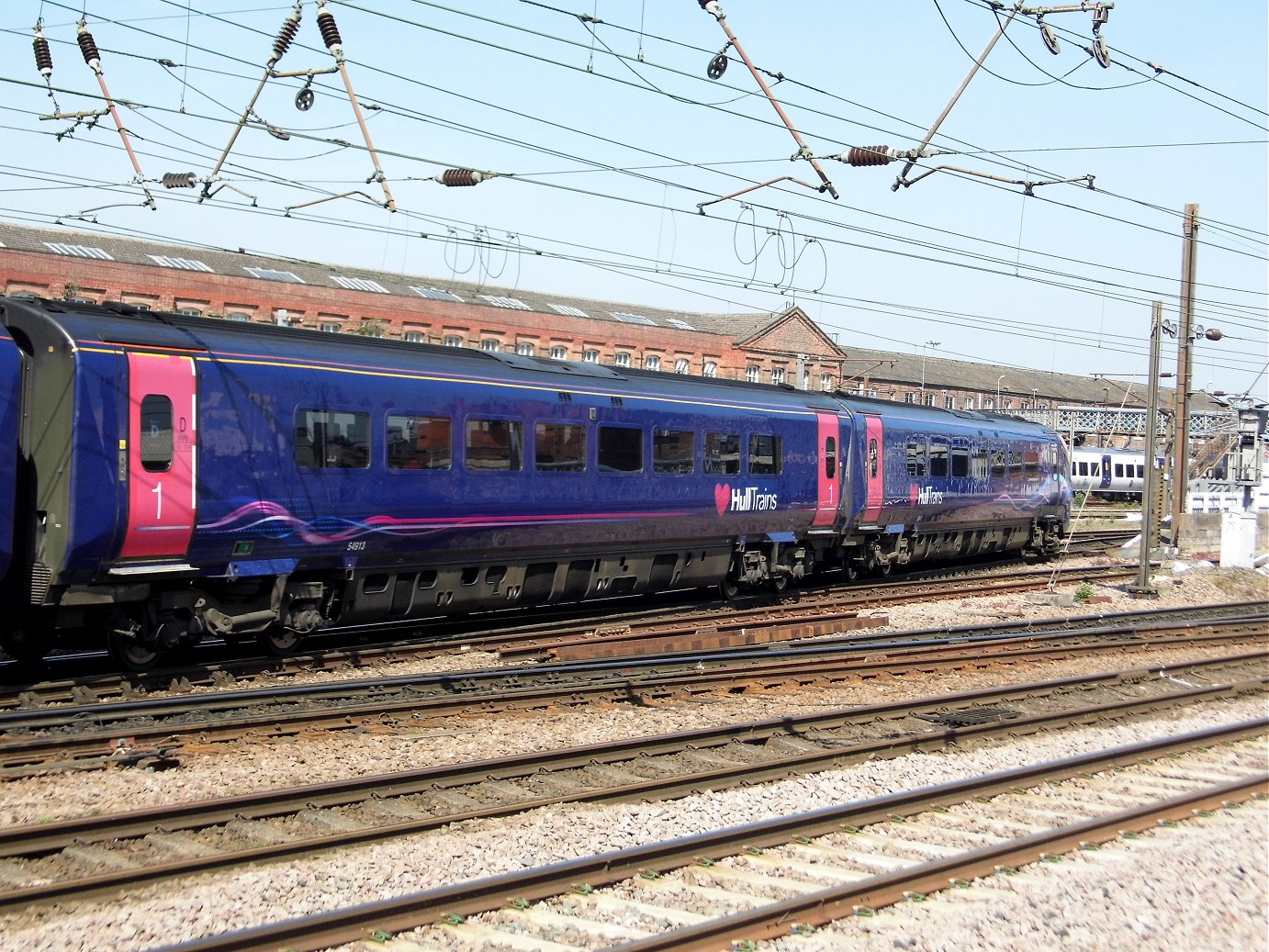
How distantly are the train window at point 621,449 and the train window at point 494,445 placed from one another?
1617 mm

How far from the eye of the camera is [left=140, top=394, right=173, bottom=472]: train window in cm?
1185

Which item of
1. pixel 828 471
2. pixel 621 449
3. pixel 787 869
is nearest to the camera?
pixel 787 869

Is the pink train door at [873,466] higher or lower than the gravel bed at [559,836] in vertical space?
higher

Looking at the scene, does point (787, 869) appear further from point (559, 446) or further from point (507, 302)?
point (507, 302)

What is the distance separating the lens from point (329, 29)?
1155 cm

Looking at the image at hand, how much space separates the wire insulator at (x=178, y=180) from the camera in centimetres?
1502

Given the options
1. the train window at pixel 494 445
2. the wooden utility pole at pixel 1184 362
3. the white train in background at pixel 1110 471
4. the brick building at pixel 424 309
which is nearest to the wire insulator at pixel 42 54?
the train window at pixel 494 445

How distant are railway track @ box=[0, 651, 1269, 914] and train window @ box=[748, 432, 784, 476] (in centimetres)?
733

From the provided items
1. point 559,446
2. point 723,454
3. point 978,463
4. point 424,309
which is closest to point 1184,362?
point 978,463

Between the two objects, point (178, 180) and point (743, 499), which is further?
point (743, 499)

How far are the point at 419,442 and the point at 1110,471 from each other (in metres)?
59.8

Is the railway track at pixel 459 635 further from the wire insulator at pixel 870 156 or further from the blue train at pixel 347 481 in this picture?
the wire insulator at pixel 870 156

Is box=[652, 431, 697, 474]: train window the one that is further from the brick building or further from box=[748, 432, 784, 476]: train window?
the brick building

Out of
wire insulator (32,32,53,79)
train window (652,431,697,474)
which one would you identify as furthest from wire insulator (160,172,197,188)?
train window (652,431,697,474)
